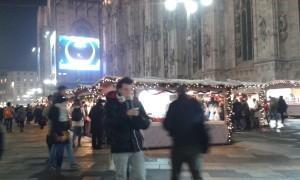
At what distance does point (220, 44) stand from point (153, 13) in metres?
19.6

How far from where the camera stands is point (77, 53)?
231 ft

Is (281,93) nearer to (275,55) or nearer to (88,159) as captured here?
(275,55)

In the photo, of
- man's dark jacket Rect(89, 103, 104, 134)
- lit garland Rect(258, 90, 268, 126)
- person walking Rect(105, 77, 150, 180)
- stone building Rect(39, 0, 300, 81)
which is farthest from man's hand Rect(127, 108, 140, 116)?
stone building Rect(39, 0, 300, 81)

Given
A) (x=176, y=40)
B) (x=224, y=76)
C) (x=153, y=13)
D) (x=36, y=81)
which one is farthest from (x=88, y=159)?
(x=36, y=81)

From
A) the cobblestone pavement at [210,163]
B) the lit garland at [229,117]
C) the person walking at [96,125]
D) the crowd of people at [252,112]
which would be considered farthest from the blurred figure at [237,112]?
the person walking at [96,125]

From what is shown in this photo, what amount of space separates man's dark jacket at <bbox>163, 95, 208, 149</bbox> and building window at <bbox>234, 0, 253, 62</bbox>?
29245 mm

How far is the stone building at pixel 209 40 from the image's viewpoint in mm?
31141

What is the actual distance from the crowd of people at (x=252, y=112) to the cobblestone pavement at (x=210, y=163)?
262 inches

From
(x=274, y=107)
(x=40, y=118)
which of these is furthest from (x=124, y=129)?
(x=40, y=118)

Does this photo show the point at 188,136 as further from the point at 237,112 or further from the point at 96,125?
the point at 237,112

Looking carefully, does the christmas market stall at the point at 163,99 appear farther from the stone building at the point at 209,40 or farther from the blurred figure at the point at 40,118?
the stone building at the point at 209,40

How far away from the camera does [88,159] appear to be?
13.4 metres

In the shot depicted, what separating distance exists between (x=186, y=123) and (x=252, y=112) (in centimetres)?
1879

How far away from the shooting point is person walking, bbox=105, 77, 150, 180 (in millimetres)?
5695
